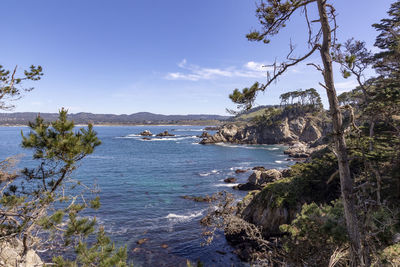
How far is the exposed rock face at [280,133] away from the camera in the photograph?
99.0 meters

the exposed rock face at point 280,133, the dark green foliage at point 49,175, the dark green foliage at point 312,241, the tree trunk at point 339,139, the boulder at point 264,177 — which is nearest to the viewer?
the tree trunk at point 339,139

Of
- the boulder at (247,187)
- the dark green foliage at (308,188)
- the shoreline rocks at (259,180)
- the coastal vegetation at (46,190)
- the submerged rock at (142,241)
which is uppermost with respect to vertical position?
the coastal vegetation at (46,190)

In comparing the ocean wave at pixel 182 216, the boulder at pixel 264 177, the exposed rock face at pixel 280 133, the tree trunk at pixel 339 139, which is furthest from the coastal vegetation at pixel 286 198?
the exposed rock face at pixel 280 133

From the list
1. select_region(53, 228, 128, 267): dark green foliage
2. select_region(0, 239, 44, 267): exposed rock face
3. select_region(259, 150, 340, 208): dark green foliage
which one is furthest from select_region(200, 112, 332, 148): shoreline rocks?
select_region(53, 228, 128, 267): dark green foliage

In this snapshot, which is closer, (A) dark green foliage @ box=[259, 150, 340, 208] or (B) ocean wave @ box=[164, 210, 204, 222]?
(A) dark green foliage @ box=[259, 150, 340, 208]

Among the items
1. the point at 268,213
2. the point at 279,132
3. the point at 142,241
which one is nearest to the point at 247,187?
the point at 268,213

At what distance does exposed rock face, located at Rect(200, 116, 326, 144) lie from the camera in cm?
9900

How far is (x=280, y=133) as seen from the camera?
10006 centimetres

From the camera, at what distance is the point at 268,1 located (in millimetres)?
5512

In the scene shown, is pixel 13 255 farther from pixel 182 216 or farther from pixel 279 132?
pixel 279 132

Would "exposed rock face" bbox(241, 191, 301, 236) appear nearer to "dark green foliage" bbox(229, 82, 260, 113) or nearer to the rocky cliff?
"dark green foliage" bbox(229, 82, 260, 113)

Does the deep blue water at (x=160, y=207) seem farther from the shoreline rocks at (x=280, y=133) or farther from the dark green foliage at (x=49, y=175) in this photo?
the shoreline rocks at (x=280, y=133)

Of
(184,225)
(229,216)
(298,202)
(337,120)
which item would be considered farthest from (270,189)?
(337,120)

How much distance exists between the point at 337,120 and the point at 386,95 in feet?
47.4
